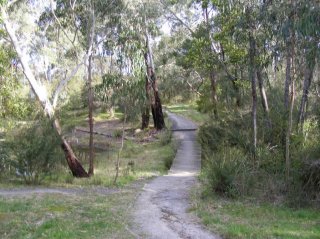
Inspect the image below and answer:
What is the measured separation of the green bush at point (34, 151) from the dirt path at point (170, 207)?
12.2ft

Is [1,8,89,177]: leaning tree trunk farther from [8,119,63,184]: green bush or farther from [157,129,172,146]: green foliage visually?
[157,129,172,146]: green foliage

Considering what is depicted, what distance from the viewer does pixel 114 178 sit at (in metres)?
15.7

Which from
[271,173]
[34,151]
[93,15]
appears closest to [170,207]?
[271,173]

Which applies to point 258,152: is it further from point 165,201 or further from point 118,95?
point 118,95

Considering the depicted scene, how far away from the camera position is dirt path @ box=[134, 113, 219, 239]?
8211 mm

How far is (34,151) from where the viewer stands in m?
15.1

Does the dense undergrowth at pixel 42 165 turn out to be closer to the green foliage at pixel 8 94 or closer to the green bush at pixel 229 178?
the green foliage at pixel 8 94

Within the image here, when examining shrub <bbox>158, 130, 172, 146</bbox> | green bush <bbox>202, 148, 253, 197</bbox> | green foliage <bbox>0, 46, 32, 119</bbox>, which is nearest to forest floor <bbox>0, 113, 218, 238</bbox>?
green bush <bbox>202, 148, 253, 197</bbox>

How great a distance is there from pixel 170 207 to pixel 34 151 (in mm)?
6491

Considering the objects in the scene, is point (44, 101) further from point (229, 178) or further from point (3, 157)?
point (229, 178)

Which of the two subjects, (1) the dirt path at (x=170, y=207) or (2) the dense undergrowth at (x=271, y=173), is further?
(2) the dense undergrowth at (x=271, y=173)

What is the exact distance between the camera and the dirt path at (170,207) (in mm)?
8211

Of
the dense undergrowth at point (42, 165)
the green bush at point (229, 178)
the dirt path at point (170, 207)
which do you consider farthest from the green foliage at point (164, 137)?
the green bush at point (229, 178)

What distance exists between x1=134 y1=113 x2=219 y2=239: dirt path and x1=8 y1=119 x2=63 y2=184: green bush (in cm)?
373
